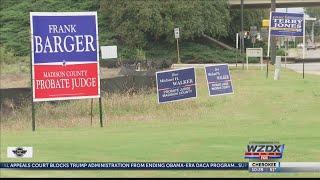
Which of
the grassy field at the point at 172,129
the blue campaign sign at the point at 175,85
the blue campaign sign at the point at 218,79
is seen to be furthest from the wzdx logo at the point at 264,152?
the blue campaign sign at the point at 218,79

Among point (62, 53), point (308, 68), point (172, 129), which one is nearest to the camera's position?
point (62, 53)

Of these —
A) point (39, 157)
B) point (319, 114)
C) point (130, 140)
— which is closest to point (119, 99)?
point (319, 114)

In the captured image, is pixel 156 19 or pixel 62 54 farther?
pixel 156 19

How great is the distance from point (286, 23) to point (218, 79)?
10.7 meters

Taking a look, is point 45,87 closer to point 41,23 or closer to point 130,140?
point 41,23

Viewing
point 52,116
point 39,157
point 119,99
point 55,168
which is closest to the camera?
point 55,168

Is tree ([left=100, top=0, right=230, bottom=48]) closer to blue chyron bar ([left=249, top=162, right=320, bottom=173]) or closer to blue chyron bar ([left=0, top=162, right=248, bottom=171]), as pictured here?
blue chyron bar ([left=0, top=162, right=248, bottom=171])

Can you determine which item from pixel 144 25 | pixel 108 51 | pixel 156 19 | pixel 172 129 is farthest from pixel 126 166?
pixel 144 25

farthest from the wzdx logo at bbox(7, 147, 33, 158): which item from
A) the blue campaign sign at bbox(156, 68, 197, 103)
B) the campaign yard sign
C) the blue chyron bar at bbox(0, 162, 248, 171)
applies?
the blue campaign sign at bbox(156, 68, 197, 103)

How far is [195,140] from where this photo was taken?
11.4m

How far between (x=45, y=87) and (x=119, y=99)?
6666 millimetres

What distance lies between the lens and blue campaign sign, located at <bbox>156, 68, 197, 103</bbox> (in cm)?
1756

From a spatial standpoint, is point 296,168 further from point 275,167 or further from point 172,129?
point 172,129

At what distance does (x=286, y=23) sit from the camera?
97.5 feet
